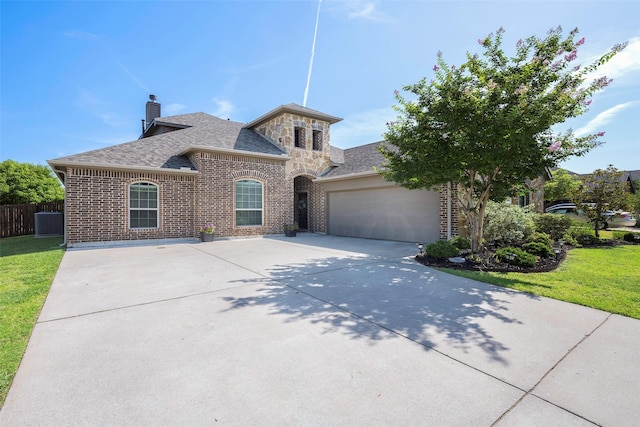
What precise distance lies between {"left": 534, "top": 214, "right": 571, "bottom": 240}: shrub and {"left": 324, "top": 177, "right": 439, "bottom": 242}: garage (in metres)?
4.82

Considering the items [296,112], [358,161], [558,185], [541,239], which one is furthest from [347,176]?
[558,185]

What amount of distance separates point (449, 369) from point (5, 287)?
23.8 feet

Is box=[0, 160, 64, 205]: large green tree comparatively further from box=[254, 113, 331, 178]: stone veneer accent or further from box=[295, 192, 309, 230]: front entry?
box=[295, 192, 309, 230]: front entry

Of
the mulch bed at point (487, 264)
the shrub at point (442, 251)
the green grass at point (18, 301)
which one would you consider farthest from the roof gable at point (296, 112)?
the green grass at point (18, 301)

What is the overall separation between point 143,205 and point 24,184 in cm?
1812

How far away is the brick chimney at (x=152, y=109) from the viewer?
73.0ft

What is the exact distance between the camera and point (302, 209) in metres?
17.9

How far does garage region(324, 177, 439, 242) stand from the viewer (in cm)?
1145

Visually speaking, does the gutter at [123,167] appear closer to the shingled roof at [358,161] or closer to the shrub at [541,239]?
the shingled roof at [358,161]

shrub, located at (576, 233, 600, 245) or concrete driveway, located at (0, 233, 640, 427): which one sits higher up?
shrub, located at (576, 233, 600, 245)

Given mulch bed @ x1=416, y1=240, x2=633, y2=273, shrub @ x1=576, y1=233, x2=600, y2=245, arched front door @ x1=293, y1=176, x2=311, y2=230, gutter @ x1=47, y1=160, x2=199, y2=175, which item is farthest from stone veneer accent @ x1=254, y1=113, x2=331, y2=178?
shrub @ x1=576, y1=233, x2=600, y2=245

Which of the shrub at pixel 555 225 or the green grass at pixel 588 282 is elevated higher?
the shrub at pixel 555 225

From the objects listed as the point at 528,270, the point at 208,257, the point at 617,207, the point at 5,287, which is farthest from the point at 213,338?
the point at 617,207

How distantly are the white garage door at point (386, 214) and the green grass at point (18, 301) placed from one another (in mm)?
10920
